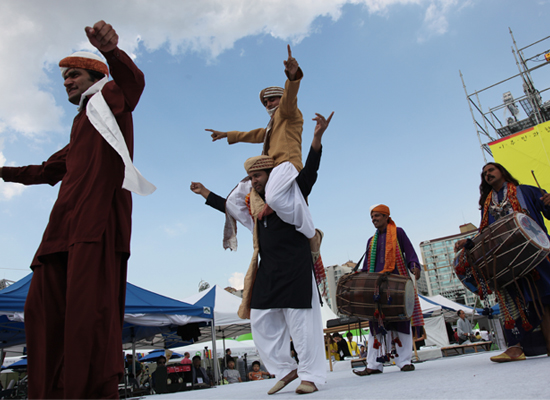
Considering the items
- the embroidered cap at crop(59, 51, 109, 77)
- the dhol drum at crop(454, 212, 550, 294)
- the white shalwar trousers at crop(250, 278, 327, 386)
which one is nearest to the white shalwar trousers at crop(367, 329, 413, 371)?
the dhol drum at crop(454, 212, 550, 294)

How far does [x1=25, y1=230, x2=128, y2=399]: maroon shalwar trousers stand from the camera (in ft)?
4.61

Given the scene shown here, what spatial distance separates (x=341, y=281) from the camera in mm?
4043

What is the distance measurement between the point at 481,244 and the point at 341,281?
1415mm

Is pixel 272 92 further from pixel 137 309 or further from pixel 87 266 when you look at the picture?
pixel 137 309

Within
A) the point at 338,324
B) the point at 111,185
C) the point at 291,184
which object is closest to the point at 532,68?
the point at 338,324

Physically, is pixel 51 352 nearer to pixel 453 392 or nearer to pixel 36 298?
pixel 36 298

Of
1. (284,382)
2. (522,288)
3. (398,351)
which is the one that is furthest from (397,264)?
(284,382)

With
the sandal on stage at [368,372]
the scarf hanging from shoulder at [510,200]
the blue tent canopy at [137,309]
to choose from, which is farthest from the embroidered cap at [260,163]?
the blue tent canopy at [137,309]

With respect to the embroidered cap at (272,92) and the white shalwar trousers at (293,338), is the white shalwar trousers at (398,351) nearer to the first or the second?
the white shalwar trousers at (293,338)

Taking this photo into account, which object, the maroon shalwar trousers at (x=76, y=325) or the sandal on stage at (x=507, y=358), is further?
the sandal on stage at (x=507, y=358)

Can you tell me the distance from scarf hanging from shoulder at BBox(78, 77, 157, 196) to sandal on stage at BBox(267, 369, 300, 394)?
62.1 inches

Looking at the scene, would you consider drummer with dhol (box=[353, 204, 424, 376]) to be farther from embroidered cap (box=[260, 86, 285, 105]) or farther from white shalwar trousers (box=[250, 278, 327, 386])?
embroidered cap (box=[260, 86, 285, 105])

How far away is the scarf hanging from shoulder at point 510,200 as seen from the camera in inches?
129

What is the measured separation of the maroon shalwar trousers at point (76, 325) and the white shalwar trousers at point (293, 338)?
127cm
